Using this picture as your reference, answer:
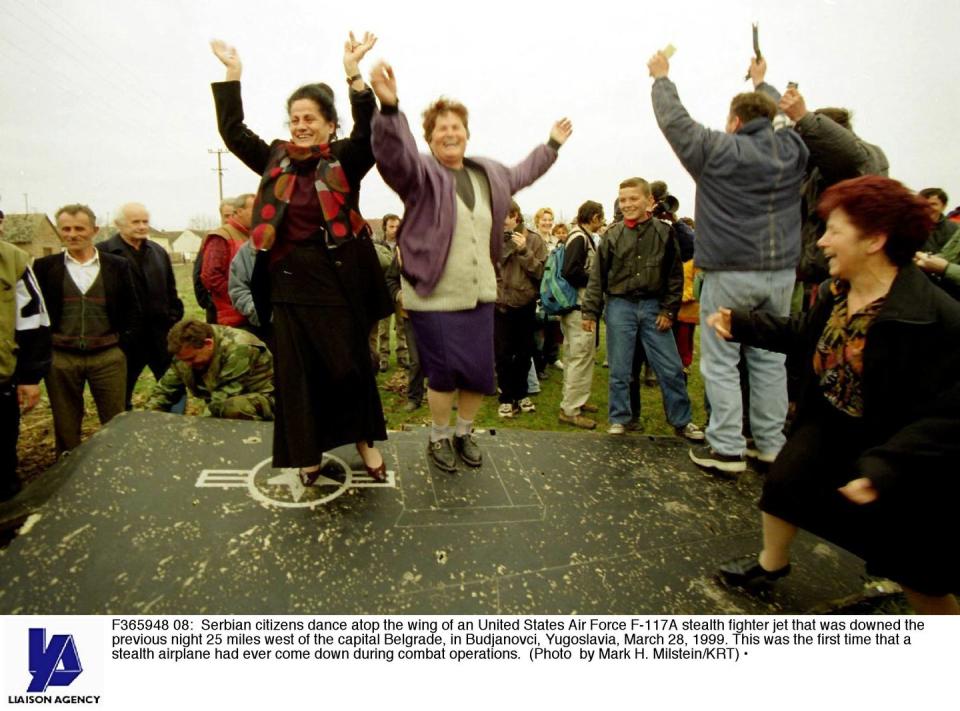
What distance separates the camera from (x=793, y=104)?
3.33m

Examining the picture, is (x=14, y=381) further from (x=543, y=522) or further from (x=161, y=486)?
(x=543, y=522)

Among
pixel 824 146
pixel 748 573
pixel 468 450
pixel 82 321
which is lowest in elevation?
pixel 748 573

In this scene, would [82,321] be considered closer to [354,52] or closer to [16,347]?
[16,347]

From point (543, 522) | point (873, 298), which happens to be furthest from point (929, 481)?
point (543, 522)

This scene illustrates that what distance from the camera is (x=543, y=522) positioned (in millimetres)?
2900

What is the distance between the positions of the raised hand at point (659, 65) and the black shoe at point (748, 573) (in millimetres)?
2861

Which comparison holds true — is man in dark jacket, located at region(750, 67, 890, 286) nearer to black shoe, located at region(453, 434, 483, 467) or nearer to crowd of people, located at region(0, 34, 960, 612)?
crowd of people, located at region(0, 34, 960, 612)

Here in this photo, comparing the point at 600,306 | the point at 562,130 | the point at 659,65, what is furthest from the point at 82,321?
the point at 659,65

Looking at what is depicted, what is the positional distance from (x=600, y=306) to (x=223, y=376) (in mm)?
3276

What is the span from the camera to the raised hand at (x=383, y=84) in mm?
2475

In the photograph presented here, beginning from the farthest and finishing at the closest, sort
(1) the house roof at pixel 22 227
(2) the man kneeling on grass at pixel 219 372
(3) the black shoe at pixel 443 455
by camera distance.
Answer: (1) the house roof at pixel 22 227 < (2) the man kneeling on grass at pixel 219 372 < (3) the black shoe at pixel 443 455

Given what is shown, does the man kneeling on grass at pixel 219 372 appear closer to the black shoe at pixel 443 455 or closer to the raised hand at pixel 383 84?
the black shoe at pixel 443 455

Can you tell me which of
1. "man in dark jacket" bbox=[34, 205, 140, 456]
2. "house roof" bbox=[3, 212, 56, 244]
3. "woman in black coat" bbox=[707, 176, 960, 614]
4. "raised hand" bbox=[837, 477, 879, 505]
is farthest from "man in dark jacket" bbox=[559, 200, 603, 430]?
"house roof" bbox=[3, 212, 56, 244]

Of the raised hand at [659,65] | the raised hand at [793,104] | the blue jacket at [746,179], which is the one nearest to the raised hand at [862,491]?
the blue jacket at [746,179]
